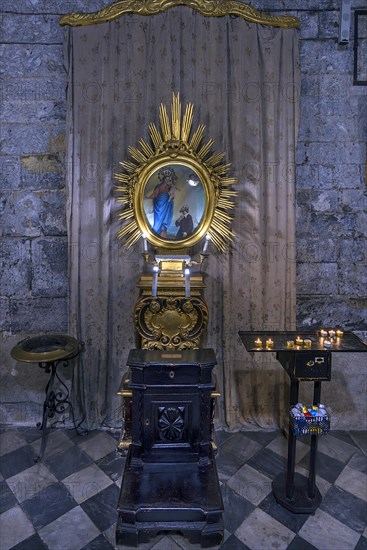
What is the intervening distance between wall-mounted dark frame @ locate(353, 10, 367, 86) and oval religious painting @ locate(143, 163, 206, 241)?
6.38ft

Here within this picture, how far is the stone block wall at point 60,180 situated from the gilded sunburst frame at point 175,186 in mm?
824

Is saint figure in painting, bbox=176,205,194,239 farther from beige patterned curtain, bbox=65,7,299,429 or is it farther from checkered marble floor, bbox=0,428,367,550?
checkered marble floor, bbox=0,428,367,550

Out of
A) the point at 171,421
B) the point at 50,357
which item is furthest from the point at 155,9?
the point at 171,421

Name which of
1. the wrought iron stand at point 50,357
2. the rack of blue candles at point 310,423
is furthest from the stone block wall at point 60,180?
the rack of blue candles at point 310,423

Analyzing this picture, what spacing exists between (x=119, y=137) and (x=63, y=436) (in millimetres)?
2951

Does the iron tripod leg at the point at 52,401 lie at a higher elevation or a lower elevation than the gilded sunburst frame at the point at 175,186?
lower

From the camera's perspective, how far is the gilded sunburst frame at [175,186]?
334 centimetres

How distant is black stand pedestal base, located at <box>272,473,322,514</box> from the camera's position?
2.60 metres

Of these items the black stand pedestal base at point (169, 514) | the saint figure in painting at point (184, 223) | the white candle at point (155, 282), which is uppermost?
the saint figure in painting at point (184, 223)

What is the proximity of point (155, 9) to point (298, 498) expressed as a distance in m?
4.37

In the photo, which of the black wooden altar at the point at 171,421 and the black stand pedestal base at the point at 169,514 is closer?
the black stand pedestal base at the point at 169,514

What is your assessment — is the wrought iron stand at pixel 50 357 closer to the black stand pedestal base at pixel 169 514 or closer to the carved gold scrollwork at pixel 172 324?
the carved gold scrollwork at pixel 172 324

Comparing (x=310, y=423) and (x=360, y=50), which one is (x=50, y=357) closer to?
(x=310, y=423)

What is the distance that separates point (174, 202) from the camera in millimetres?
3408
